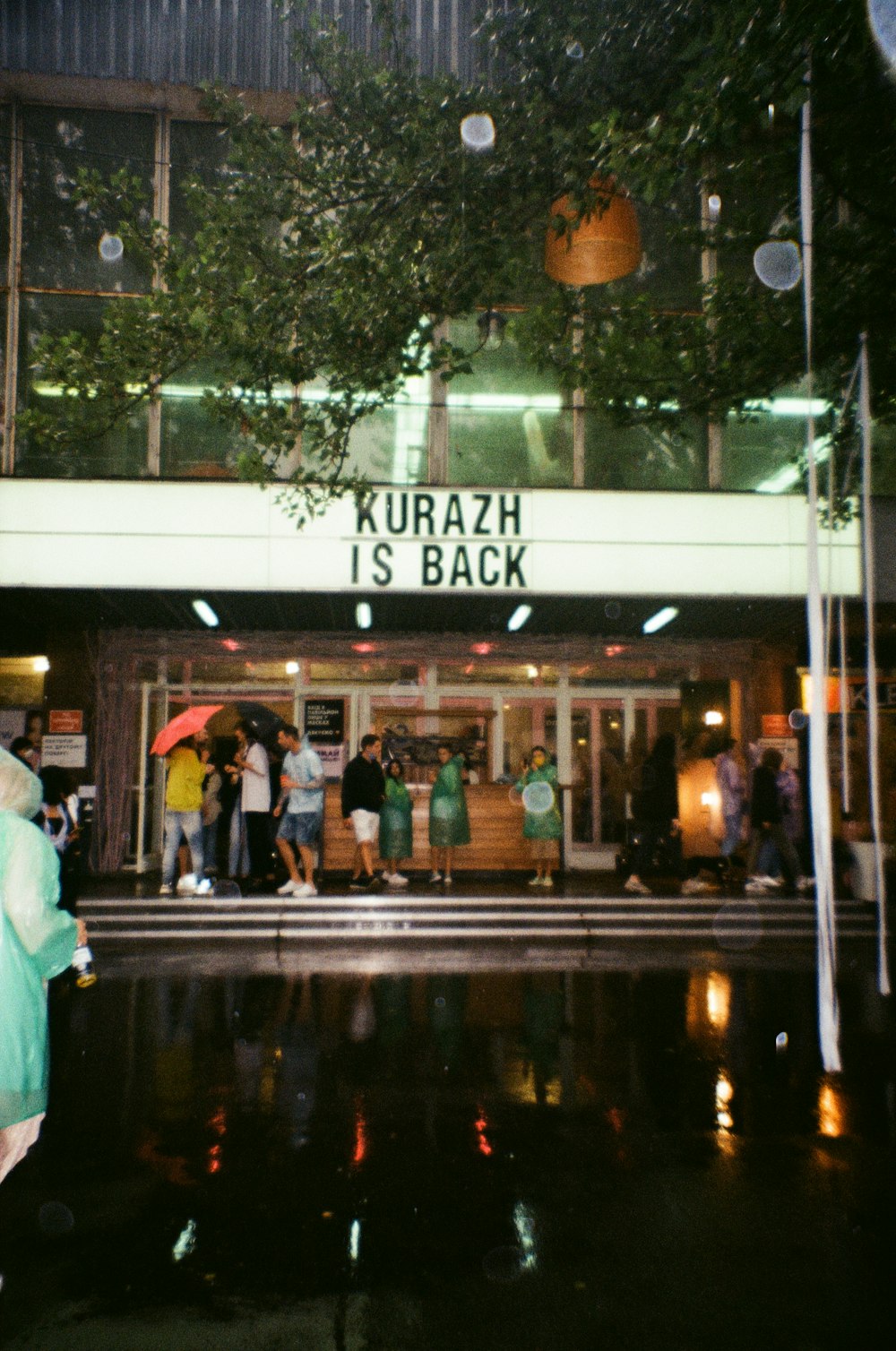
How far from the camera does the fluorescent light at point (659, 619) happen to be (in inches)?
483

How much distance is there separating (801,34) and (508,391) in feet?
26.9

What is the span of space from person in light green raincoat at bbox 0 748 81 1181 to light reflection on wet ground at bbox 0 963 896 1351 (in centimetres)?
72

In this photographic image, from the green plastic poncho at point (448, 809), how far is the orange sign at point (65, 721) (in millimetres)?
5266

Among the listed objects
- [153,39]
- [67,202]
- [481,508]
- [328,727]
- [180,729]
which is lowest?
[180,729]

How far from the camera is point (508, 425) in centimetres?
1291

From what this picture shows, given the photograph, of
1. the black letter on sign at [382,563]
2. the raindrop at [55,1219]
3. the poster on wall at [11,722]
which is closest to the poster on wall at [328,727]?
Result: the black letter on sign at [382,563]

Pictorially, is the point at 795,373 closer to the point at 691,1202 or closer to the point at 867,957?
the point at 867,957

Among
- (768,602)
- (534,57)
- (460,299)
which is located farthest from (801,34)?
(768,602)

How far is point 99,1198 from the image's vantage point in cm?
382

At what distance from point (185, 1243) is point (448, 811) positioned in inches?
323

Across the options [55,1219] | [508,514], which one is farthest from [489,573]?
[55,1219]

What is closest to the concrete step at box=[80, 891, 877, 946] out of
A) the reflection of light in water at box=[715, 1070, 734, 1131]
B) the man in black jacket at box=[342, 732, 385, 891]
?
the man in black jacket at box=[342, 732, 385, 891]

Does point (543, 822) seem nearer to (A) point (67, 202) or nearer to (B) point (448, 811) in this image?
(B) point (448, 811)

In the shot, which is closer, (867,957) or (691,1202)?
(691,1202)
